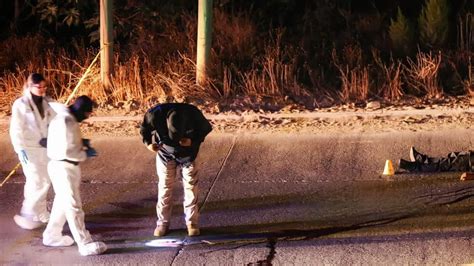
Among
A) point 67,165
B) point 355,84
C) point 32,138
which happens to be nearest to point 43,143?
point 32,138

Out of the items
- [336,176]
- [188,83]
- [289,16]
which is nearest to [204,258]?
[336,176]

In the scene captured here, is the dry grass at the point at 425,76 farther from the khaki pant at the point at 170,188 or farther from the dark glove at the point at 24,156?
the dark glove at the point at 24,156

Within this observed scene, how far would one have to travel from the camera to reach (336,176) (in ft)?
28.6

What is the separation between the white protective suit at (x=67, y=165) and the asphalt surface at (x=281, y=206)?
0.33 m

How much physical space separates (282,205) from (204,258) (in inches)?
55.6

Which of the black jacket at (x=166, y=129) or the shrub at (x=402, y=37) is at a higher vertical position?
the black jacket at (x=166, y=129)

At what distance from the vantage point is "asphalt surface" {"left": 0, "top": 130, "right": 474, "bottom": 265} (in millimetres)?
6801

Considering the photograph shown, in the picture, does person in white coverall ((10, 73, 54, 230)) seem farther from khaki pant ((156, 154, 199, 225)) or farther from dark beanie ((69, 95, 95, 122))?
khaki pant ((156, 154, 199, 225))

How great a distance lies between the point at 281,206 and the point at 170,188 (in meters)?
1.30

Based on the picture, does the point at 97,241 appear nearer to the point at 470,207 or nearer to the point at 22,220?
the point at 22,220

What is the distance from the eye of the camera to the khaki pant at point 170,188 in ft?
23.0

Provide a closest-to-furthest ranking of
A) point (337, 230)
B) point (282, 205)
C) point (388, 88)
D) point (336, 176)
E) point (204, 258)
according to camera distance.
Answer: point (204, 258)
point (337, 230)
point (282, 205)
point (336, 176)
point (388, 88)

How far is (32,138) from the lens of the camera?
24.0ft

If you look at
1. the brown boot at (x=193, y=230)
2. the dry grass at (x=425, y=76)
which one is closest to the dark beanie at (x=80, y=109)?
the brown boot at (x=193, y=230)
